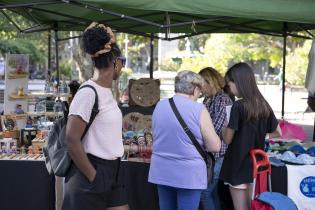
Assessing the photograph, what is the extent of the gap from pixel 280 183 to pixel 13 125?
9.65 feet

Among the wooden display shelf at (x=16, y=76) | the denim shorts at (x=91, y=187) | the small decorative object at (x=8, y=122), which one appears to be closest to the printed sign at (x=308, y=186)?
the denim shorts at (x=91, y=187)

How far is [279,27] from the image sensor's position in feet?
27.0

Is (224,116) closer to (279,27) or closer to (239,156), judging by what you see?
(239,156)

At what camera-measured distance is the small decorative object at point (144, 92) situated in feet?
24.8

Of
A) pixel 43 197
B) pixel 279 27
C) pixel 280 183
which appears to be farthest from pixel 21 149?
pixel 279 27

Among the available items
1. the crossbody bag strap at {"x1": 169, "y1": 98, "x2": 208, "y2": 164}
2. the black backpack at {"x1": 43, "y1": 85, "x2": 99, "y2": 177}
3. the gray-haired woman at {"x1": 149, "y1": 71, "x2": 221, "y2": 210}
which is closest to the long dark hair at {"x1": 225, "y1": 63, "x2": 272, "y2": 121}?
the gray-haired woman at {"x1": 149, "y1": 71, "x2": 221, "y2": 210}

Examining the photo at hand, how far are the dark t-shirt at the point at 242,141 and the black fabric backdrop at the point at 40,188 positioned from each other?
0.63 metres

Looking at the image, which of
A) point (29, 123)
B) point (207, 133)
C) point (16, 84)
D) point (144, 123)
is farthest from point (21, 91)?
point (207, 133)

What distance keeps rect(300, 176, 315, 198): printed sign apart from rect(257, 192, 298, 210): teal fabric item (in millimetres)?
598

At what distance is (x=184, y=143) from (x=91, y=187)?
0.81m

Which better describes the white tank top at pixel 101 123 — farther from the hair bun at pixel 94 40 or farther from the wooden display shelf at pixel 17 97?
the wooden display shelf at pixel 17 97

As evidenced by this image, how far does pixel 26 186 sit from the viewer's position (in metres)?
4.34

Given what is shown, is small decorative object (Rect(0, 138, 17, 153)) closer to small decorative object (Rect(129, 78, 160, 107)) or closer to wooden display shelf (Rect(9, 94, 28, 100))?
wooden display shelf (Rect(9, 94, 28, 100))

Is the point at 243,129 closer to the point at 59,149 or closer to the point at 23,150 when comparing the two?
the point at 59,149
